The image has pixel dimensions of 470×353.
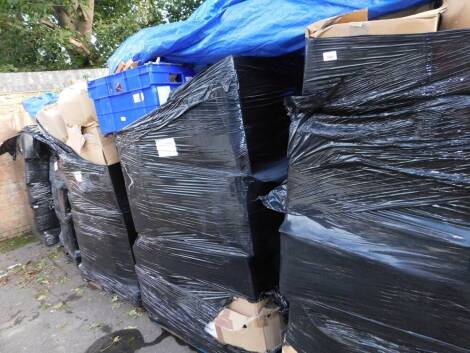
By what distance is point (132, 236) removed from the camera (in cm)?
249

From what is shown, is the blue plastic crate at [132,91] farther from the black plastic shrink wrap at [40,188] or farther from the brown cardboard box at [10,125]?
the brown cardboard box at [10,125]

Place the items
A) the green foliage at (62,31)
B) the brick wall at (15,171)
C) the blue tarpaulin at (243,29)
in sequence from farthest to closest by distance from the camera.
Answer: the green foliage at (62,31) → the brick wall at (15,171) → the blue tarpaulin at (243,29)

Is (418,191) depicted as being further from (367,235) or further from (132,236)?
(132,236)

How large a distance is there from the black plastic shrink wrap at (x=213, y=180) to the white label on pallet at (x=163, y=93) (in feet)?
0.24

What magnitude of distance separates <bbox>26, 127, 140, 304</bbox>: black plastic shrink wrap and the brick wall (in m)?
1.72

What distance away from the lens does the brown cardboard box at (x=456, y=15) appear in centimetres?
110

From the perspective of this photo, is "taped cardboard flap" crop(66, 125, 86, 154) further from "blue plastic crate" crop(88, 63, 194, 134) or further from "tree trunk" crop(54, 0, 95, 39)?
"tree trunk" crop(54, 0, 95, 39)

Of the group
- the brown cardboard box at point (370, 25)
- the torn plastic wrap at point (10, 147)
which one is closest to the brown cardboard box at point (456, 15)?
the brown cardboard box at point (370, 25)

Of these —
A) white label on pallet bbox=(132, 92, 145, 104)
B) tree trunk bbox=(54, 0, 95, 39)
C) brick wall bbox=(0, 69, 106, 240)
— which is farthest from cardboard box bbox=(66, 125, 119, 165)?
tree trunk bbox=(54, 0, 95, 39)

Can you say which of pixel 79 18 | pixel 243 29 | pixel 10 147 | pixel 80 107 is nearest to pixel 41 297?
pixel 80 107

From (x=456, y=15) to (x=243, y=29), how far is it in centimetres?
76

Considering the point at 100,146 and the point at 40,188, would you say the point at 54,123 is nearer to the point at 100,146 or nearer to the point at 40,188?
the point at 100,146

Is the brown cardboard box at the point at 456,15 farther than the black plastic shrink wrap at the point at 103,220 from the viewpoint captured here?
No

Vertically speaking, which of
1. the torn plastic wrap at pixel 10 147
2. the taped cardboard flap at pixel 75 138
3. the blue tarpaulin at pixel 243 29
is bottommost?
the torn plastic wrap at pixel 10 147
